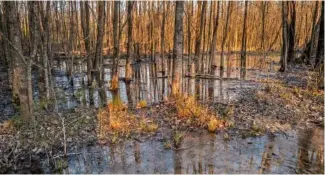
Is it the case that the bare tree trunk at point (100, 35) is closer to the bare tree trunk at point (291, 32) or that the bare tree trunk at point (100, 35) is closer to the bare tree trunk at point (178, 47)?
the bare tree trunk at point (178, 47)

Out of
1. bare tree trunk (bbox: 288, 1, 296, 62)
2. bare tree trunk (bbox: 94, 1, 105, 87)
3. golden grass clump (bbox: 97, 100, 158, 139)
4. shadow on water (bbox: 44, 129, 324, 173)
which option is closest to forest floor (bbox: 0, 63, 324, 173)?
golden grass clump (bbox: 97, 100, 158, 139)

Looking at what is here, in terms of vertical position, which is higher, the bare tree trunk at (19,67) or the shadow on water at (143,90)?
the bare tree trunk at (19,67)

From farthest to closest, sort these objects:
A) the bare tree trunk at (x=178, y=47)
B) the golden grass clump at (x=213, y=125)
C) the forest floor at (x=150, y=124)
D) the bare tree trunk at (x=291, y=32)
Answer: the bare tree trunk at (x=291, y=32)
the bare tree trunk at (x=178, y=47)
the golden grass clump at (x=213, y=125)
the forest floor at (x=150, y=124)

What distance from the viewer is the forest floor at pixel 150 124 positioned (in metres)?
6.14

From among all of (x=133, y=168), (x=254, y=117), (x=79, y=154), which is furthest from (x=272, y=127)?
(x=79, y=154)

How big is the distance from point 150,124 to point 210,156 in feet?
6.91

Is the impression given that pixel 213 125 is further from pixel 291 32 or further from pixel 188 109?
pixel 291 32

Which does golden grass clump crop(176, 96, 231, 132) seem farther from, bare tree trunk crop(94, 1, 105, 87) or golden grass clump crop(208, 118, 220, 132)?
bare tree trunk crop(94, 1, 105, 87)

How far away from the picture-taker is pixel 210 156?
5859 millimetres

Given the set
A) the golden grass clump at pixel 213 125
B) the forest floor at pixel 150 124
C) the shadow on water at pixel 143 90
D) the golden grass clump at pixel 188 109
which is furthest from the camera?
the shadow on water at pixel 143 90

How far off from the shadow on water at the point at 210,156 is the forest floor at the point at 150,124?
29 centimetres

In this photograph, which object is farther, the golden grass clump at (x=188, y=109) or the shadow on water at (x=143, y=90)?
the shadow on water at (x=143, y=90)

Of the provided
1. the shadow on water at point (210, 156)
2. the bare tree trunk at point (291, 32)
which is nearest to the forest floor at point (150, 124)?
the shadow on water at point (210, 156)

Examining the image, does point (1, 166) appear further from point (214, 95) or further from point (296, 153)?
point (214, 95)
